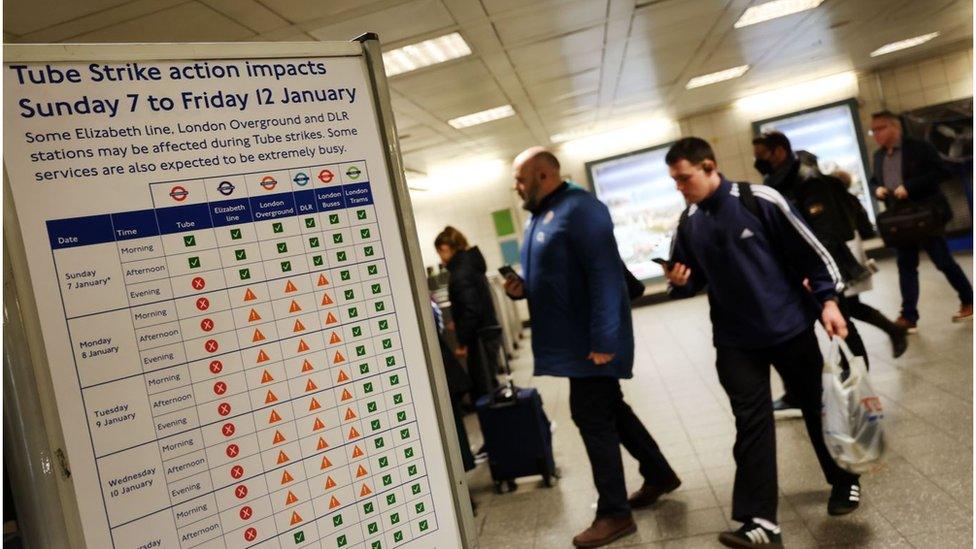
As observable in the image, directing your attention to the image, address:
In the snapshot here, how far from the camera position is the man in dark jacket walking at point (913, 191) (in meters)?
5.59

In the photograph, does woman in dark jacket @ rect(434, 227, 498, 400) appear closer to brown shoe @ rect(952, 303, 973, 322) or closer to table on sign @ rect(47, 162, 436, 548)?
table on sign @ rect(47, 162, 436, 548)

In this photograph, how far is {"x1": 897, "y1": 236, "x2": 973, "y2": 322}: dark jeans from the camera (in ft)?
18.3

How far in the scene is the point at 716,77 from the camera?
29.7 ft

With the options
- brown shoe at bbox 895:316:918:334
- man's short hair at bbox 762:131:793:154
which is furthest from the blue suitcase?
brown shoe at bbox 895:316:918:334

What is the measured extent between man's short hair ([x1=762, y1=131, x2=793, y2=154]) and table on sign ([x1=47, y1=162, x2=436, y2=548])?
3.29 m

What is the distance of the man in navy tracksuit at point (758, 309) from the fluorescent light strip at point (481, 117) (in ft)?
18.1

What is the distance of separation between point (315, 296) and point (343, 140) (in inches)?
13.2

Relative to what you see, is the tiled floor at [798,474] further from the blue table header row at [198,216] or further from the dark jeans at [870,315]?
the blue table header row at [198,216]

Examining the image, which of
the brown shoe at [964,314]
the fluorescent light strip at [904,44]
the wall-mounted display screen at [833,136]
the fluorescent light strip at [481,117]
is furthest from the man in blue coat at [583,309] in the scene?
the wall-mounted display screen at [833,136]

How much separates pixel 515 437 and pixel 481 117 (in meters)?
5.31

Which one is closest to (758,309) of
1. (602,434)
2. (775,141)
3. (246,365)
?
(602,434)

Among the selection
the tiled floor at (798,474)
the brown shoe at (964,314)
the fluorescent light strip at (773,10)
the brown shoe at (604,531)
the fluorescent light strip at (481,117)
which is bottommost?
the tiled floor at (798,474)

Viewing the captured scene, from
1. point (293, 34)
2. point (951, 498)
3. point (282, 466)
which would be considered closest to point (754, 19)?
point (293, 34)

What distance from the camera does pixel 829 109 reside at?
38.5 feet
